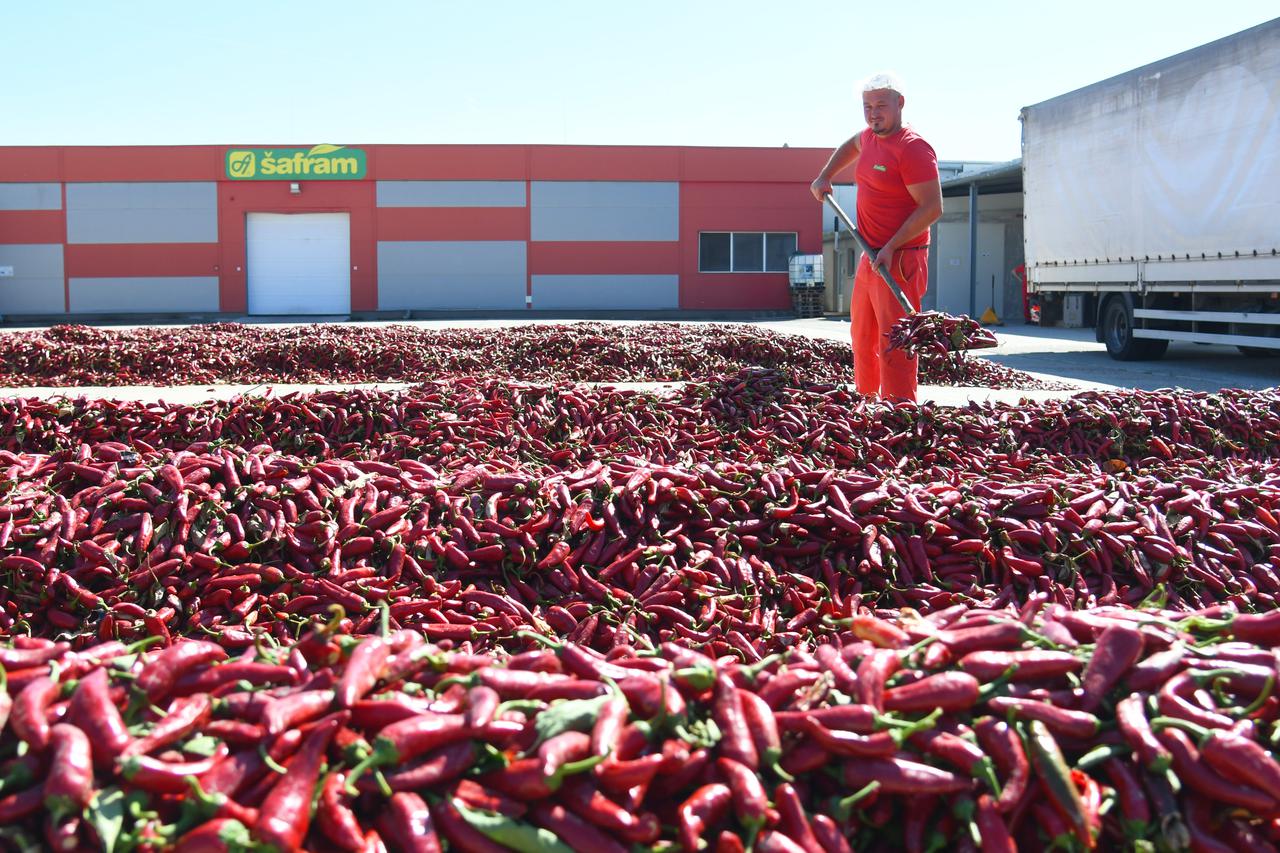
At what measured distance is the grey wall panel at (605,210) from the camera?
3644 cm

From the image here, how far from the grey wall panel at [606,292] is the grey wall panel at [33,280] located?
1533 centimetres

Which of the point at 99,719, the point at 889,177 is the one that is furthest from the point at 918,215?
the point at 99,719

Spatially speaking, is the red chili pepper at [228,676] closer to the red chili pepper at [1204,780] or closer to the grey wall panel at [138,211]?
the red chili pepper at [1204,780]

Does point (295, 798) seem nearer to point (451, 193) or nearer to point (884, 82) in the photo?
point (884, 82)

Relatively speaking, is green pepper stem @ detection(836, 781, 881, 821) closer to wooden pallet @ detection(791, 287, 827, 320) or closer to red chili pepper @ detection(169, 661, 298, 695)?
red chili pepper @ detection(169, 661, 298, 695)

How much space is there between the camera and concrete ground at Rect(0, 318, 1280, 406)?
31.4 feet

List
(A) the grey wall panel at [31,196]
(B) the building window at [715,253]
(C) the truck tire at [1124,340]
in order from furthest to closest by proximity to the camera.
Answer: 1. (B) the building window at [715,253]
2. (A) the grey wall panel at [31,196]
3. (C) the truck tire at [1124,340]

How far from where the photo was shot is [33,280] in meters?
35.5

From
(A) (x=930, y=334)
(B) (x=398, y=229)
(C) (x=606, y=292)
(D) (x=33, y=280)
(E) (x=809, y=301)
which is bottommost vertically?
(A) (x=930, y=334)

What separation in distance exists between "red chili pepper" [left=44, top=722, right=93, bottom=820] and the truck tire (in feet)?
58.7

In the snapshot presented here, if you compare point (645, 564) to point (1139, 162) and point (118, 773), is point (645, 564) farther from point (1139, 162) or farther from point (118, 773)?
point (1139, 162)

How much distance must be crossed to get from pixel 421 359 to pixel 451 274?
23941 mm

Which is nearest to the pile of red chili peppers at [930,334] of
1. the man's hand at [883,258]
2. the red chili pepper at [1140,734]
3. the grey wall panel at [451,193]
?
the man's hand at [883,258]

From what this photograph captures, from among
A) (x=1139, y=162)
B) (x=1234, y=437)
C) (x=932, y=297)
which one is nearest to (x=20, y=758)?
(x=1234, y=437)
